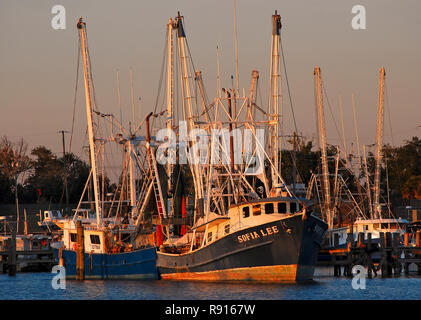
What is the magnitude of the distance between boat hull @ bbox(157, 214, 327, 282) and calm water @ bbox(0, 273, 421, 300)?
3.01 feet

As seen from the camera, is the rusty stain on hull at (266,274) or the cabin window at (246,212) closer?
the rusty stain on hull at (266,274)

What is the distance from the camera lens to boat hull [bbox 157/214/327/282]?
186ft

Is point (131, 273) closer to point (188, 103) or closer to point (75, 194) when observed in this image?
point (188, 103)

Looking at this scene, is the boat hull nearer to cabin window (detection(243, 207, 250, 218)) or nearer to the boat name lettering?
the boat name lettering

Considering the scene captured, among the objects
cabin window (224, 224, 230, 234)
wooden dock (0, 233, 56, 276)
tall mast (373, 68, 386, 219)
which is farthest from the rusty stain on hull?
tall mast (373, 68, 386, 219)

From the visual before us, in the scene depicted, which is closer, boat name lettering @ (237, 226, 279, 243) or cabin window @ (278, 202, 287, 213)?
boat name lettering @ (237, 226, 279, 243)

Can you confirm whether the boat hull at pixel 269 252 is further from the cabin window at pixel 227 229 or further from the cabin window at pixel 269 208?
the cabin window at pixel 269 208

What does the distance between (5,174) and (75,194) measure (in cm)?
1264

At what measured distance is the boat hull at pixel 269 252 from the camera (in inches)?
2227

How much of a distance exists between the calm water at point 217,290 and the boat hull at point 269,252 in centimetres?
92

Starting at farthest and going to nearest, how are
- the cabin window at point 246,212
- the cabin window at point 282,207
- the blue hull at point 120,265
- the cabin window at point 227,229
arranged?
the blue hull at point 120,265, the cabin window at point 227,229, the cabin window at point 246,212, the cabin window at point 282,207

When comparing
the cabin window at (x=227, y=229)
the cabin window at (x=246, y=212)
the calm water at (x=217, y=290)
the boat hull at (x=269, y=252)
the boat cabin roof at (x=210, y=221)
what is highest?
the cabin window at (x=246, y=212)

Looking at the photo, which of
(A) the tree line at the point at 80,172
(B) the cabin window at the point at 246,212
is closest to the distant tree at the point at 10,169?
(A) the tree line at the point at 80,172
